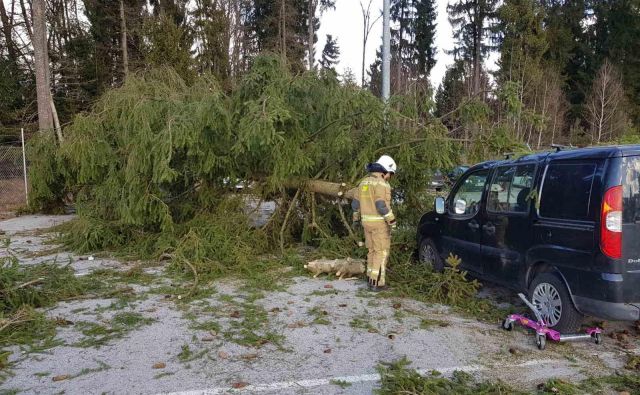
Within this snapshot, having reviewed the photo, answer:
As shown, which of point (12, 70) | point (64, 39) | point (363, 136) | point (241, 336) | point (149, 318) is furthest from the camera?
point (64, 39)

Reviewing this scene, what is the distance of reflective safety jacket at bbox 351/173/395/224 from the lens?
6.24 meters

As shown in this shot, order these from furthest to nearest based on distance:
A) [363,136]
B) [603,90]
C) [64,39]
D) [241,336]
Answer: [603,90] < [64,39] < [363,136] < [241,336]

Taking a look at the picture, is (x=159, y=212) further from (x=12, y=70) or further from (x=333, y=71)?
(x=12, y=70)

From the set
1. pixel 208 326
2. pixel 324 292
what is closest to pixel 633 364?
pixel 324 292

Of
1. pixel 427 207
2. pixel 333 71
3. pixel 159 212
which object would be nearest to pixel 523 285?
pixel 427 207

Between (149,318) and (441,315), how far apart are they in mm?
3284

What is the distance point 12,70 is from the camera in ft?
76.1

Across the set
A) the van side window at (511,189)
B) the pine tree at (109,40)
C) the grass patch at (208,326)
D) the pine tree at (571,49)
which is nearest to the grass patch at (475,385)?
the van side window at (511,189)

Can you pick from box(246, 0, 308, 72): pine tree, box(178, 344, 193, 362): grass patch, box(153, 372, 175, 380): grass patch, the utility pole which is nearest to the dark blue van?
box(178, 344, 193, 362): grass patch

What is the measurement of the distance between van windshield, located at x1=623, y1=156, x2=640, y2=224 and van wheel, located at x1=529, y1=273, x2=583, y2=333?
0.85 metres

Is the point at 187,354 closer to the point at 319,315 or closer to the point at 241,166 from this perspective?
the point at 319,315

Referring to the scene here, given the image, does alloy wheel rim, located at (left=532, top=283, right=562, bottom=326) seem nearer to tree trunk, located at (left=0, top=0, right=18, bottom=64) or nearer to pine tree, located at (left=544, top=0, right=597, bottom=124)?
tree trunk, located at (left=0, top=0, right=18, bottom=64)

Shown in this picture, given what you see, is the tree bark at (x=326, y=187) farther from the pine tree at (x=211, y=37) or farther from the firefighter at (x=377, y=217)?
the pine tree at (x=211, y=37)

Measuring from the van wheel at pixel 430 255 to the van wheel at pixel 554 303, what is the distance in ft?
6.41
